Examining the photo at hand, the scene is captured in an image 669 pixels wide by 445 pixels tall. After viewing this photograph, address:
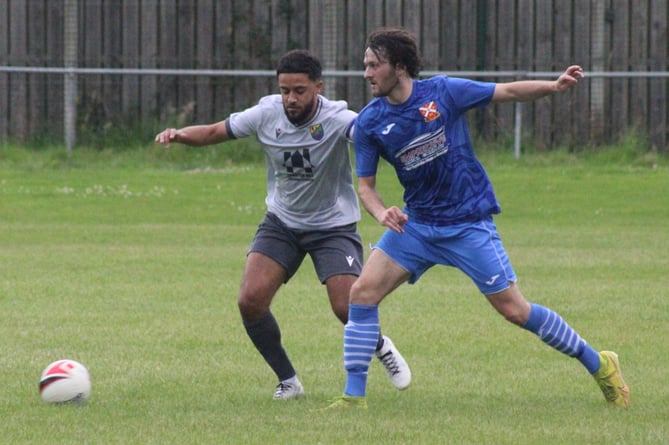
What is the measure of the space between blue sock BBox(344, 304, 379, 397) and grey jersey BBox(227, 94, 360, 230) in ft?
2.56

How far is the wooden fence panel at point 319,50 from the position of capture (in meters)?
23.7

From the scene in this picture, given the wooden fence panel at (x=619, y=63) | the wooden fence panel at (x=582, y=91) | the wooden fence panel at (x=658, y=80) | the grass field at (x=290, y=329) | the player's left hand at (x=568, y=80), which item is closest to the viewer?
the grass field at (x=290, y=329)

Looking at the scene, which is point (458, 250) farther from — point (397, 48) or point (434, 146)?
point (397, 48)

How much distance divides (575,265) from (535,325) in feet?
23.4

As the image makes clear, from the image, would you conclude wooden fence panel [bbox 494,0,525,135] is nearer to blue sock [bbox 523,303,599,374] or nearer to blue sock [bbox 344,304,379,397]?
blue sock [bbox 523,303,599,374]

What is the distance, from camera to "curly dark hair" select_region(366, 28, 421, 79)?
7.26 metres

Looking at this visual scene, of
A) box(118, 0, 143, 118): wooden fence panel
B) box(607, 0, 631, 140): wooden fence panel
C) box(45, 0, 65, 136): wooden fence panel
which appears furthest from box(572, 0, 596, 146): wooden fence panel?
box(45, 0, 65, 136): wooden fence panel

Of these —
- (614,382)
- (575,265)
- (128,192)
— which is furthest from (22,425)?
(128,192)

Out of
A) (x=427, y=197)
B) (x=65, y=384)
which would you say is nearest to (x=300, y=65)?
(x=427, y=197)

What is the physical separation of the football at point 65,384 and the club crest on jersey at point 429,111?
227 centimetres

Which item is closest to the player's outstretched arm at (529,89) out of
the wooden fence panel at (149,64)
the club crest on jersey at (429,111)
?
the club crest on jersey at (429,111)

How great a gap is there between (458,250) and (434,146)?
56 centimetres

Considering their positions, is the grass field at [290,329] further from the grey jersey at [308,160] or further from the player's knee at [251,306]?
the grey jersey at [308,160]

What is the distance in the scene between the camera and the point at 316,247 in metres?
8.05
